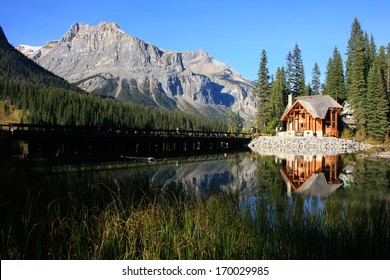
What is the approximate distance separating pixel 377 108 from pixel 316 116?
763 cm

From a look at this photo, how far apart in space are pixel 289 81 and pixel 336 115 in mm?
16479

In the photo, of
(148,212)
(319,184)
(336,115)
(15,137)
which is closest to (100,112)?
(336,115)

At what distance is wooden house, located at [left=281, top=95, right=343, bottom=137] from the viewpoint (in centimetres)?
5075

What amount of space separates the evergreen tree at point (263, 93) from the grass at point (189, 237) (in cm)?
5569

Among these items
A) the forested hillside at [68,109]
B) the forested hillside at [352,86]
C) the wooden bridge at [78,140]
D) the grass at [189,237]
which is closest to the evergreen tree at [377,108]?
the forested hillside at [352,86]

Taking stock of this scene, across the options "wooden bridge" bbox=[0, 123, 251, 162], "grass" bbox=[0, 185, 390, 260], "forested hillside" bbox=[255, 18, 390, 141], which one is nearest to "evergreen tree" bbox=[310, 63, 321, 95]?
"forested hillside" bbox=[255, 18, 390, 141]

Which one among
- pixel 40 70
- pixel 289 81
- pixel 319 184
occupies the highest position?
pixel 40 70

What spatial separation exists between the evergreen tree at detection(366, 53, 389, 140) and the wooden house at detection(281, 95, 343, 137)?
4.48 metres

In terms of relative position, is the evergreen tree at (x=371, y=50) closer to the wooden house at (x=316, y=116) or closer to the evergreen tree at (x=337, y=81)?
the evergreen tree at (x=337, y=81)

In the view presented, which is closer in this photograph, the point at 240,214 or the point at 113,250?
the point at 113,250

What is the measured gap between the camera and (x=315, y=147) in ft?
154

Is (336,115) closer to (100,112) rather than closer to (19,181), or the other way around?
(19,181)

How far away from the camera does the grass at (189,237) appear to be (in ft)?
15.6

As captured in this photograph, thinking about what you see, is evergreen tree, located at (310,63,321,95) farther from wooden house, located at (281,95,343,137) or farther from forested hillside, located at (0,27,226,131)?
forested hillside, located at (0,27,226,131)
